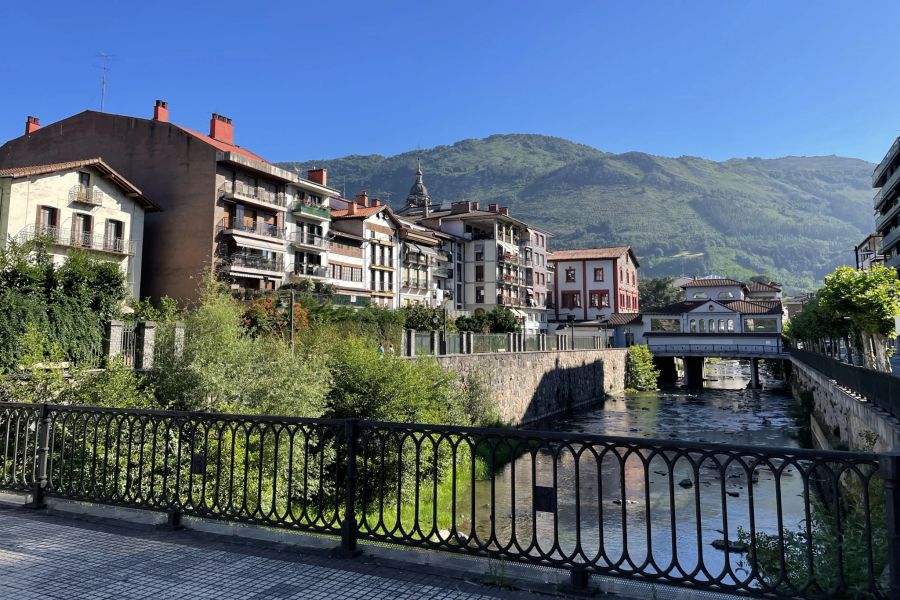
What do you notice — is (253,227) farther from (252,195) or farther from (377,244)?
(377,244)

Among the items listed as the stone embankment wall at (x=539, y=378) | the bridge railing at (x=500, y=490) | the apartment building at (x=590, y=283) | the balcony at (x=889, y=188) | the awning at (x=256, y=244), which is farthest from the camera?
the apartment building at (x=590, y=283)

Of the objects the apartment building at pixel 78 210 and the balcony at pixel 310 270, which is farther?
the balcony at pixel 310 270

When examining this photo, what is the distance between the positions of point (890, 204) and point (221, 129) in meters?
70.1

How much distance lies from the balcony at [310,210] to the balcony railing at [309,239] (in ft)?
4.82

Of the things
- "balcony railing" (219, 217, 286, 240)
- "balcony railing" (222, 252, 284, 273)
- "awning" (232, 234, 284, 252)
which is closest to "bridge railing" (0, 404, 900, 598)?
"balcony railing" (222, 252, 284, 273)

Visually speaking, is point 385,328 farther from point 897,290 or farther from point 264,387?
point 897,290

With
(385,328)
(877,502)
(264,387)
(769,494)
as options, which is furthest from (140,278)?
(877,502)

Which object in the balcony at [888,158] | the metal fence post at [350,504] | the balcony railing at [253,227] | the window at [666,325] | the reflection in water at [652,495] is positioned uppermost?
the balcony at [888,158]

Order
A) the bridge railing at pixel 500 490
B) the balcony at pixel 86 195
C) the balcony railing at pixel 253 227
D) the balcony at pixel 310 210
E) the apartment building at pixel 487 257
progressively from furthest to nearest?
1. the apartment building at pixel 487 257
2. the balcony at pixel 310 210
3. the balcony railing at pixel 253 227
4. the balcony at pixel 86 195
5. the bridge railing at pixel 500 490

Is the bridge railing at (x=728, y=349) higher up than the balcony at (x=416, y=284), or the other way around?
the balcony at (x=416, y=284)

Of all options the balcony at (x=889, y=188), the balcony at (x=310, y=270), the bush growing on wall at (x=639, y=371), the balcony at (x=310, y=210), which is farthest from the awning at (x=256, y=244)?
the balcony at (x=889, y=188)

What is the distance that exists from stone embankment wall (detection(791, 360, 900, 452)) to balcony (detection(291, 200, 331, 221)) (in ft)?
117

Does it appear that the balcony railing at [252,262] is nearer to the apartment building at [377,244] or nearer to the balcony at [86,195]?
the balcony at [86,195]

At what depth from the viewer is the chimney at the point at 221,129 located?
45.1 metres
